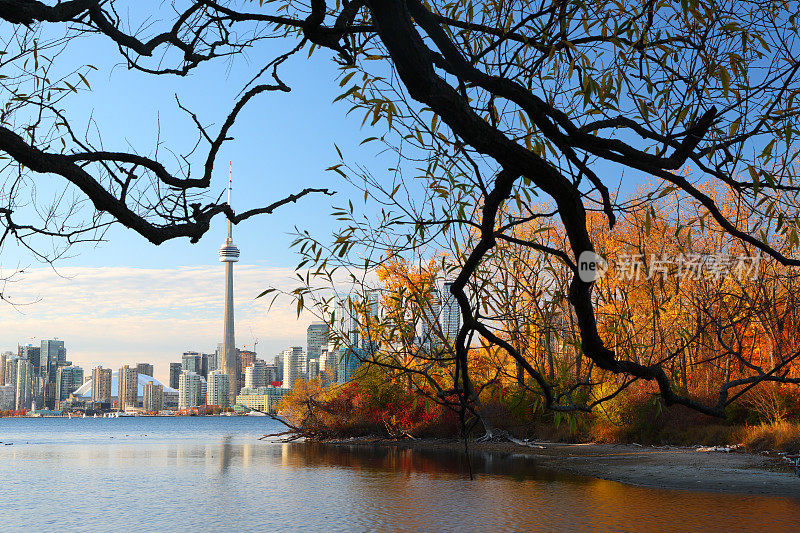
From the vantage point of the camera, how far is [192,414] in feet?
613

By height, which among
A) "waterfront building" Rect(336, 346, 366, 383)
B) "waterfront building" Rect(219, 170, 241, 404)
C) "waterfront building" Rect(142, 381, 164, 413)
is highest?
"waterfront building" Rect(219, 170, 241, 404)

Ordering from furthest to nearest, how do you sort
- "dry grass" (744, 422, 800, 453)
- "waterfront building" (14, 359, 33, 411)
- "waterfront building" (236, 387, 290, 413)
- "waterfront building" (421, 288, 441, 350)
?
"waterfront building" (14, 359, 33, 411) → "waterfront building" (236, 387, 290, 413) → "dry grass" (744, 422, 800, 453) → "waterfront building" (421, 288, 441, 350)

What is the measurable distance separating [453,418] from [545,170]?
111 ft

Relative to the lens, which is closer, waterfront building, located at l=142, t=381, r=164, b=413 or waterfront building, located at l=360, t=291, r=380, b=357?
waterfront building, located at l=360, t=291, r=380, b=357

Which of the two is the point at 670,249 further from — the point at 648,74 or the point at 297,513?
the point at 648,74

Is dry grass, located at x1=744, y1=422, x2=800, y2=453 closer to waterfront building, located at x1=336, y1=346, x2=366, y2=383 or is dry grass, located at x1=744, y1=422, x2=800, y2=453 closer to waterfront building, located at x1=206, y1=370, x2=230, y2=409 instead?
waterfront building, located at x1=336, y1=346, x2=366, y2=383

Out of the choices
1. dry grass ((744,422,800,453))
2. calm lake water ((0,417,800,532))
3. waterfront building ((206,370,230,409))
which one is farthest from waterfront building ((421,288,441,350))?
waterfront building ((206,370,230,409))

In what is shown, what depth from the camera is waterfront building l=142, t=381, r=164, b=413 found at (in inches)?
7502

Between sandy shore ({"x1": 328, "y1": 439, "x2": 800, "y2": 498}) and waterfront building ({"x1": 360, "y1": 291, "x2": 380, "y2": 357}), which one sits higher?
waterfront building ({"x1": 360, "y1": 291, "x2": 380, "y2": 357})

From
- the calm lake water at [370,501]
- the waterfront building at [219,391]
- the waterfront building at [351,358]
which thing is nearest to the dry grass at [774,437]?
the calm lake water at [370,501]

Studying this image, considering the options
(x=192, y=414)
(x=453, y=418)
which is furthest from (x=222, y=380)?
(x=453, y=418)

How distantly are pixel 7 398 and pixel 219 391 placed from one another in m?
51.4

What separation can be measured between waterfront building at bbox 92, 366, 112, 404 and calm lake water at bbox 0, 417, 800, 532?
171843mm

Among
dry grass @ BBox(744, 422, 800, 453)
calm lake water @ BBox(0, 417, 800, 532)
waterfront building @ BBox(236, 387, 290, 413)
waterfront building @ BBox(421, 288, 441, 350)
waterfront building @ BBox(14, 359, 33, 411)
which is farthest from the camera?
waterfront building @ BBox(14, 359, 33, 411)
